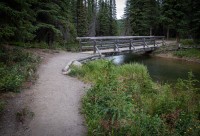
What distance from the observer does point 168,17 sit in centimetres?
3956

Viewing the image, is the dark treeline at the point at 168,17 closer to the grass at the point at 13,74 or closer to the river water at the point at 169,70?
the river water at the point at 169,70

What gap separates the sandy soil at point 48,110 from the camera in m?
6.30

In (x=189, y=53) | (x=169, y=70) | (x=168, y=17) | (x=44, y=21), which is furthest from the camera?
(x=168, y=17)

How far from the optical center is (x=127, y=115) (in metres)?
6.68

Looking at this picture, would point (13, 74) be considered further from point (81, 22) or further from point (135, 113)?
point (81, 22)

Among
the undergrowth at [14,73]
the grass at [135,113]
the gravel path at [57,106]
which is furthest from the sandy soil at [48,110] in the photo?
the undergrowth at [14,73]

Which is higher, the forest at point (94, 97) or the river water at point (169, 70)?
the forest at point (94, 97)

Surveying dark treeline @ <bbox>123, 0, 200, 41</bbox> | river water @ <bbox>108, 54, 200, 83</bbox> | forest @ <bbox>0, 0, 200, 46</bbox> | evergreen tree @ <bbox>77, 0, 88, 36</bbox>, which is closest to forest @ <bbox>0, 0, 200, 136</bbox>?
forest @ <bbox>0, 0, 200, 46</bbox>

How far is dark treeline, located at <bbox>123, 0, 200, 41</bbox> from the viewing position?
33812 millimetres

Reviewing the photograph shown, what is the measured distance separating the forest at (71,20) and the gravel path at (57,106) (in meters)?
2.99

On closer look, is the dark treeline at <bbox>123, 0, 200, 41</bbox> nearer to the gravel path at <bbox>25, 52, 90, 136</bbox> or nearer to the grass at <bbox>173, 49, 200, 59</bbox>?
the grass at <bbox>173, 49, 200, 59</bbox>

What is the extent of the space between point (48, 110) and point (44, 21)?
17293mm

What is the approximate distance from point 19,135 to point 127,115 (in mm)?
2948

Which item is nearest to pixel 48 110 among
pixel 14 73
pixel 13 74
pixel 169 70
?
pixel 13 74
